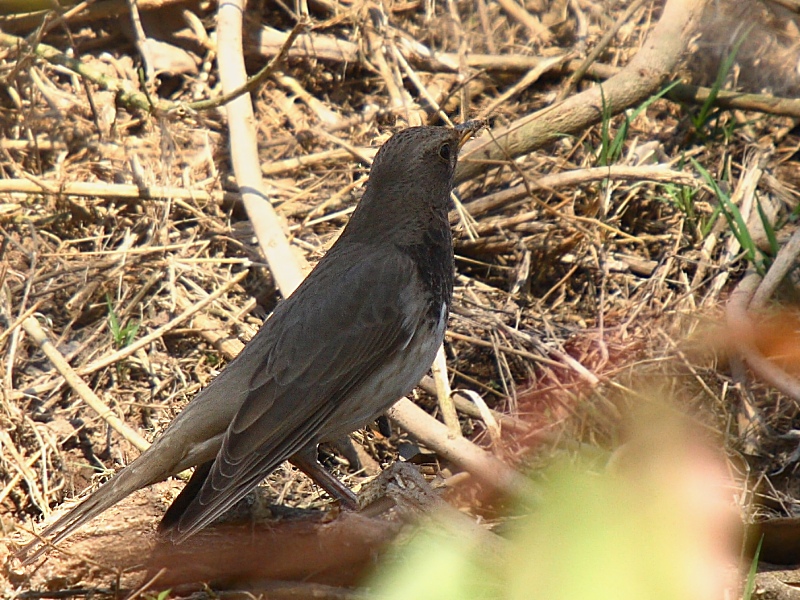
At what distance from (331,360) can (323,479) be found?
0.49m

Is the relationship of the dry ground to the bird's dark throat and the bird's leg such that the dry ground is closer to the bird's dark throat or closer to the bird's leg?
the bird's leg

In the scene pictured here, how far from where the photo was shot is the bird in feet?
11.0

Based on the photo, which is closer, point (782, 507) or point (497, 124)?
point (782, 507)

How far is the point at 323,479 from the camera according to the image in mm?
3764

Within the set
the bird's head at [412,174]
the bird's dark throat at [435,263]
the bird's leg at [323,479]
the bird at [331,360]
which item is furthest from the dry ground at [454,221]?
the bird's head at [412,174]

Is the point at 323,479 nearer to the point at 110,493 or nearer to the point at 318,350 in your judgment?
the point at 318,350

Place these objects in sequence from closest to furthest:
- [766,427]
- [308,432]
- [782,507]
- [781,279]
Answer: [308,432] → [782,507] → [766,427] → [781,279]

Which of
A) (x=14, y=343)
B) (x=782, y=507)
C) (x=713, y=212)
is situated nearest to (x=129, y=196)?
(x=14, y=343)

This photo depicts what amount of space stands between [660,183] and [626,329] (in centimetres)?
88

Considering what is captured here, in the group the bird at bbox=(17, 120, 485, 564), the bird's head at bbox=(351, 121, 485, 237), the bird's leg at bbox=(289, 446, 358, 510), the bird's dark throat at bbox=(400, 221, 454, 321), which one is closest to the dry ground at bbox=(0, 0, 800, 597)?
the bird's leg at bbox=(289, 446, 358, 510)

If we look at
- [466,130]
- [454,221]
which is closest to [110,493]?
[466,130]

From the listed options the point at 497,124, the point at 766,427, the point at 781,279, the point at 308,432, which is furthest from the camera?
the point at 497,124

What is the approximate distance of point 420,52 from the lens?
6184 mm

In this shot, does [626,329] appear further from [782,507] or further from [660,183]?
[782,507]
